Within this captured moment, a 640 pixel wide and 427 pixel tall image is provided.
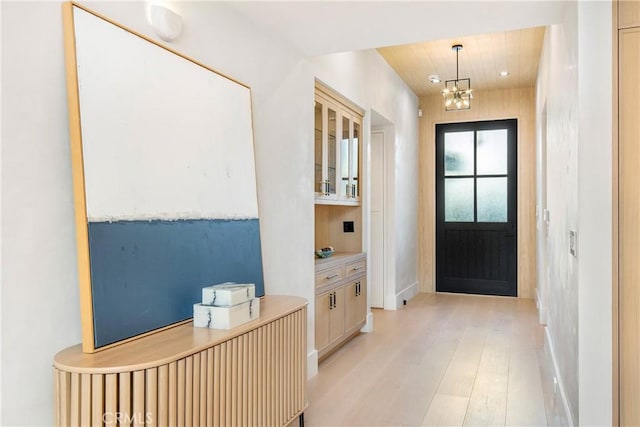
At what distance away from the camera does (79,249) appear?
1681 millimetres

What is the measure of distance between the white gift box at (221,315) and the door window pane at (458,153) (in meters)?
5.36

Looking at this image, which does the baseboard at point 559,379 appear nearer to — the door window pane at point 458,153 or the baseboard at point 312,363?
the baseboard at point 312,363

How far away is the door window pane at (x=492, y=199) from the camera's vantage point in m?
6.67

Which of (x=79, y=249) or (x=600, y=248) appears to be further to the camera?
(x=600, y=248)

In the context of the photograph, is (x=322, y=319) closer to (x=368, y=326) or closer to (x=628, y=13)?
(x=368, y=326)

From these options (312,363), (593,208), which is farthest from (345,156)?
(593,208)

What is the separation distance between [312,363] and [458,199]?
13.7 feet

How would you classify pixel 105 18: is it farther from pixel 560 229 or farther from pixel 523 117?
pixel 523 117

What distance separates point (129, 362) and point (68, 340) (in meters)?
0.31

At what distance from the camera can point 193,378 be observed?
1728 millimetres

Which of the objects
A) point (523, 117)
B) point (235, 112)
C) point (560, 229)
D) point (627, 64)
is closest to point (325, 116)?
point (235, 112)

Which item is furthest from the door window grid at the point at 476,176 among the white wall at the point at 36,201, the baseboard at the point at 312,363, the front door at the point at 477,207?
the white wall at the point at 36,201

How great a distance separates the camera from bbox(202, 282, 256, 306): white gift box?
2068 millimetres

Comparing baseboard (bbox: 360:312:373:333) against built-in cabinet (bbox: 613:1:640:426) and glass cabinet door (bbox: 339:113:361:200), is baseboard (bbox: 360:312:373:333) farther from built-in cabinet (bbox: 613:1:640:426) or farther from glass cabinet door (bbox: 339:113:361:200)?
built-in cabinet (bbox: 613:1:640:426)
